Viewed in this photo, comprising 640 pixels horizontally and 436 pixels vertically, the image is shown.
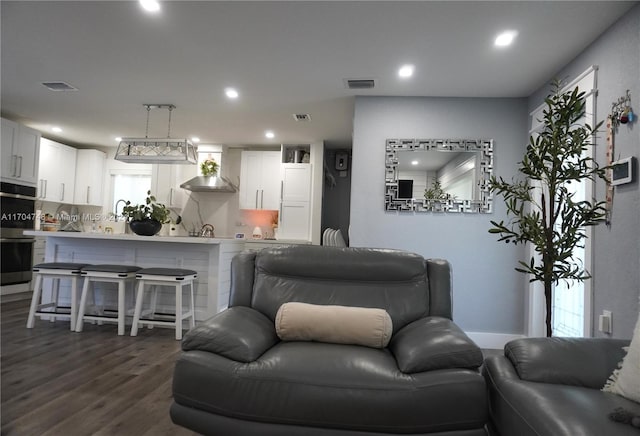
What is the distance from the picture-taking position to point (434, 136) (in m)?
4.21

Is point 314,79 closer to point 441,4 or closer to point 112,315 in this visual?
point 441,4

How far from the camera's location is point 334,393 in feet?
5.18

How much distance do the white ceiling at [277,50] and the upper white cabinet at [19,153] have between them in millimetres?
503

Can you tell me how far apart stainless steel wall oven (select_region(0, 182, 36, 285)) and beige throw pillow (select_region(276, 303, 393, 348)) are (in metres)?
5.34

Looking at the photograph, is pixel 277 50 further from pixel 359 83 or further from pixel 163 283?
pixel 163 283

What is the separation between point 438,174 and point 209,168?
13.5 feet

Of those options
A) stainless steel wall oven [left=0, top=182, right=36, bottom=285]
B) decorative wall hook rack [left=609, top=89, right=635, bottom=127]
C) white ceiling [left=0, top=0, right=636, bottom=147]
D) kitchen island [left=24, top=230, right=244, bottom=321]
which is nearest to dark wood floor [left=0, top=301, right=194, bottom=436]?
kitchen island [left=24, top=230, right=244, bottom=321]

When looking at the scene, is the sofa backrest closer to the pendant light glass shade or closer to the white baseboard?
the white baseboard

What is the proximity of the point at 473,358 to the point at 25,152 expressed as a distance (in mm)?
6554

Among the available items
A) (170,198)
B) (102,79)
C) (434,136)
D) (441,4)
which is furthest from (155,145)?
(441,4)

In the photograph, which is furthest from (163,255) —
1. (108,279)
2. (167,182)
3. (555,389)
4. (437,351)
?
(555,389)

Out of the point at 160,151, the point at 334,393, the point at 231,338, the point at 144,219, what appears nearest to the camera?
the point at 334,393

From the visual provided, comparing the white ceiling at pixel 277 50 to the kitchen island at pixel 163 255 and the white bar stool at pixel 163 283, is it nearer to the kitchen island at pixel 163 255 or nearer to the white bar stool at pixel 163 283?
the kitchen island at pixel 163 255

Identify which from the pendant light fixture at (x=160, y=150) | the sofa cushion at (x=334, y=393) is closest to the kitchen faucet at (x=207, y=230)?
the pendant light fixture at (x=160, y=150)
